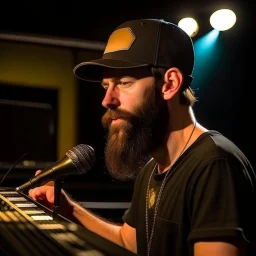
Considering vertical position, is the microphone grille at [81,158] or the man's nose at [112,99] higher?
the man's nose at [112,99]

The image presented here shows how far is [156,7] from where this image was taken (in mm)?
4070

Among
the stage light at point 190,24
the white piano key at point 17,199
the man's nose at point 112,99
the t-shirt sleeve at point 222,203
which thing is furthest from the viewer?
the stage light at point 190,24

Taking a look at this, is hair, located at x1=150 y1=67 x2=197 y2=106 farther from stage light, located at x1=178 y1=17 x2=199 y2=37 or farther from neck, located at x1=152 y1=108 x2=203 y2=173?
stage light, located at x1=178 y1=17 x2=199 y2=37

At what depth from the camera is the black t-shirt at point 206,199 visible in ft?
3.97

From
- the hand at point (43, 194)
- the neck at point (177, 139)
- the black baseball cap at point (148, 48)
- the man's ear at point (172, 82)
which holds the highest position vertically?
the black baseball cap at point (148, 48)

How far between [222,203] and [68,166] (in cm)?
56

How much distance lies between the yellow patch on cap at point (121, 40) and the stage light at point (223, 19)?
2465mm

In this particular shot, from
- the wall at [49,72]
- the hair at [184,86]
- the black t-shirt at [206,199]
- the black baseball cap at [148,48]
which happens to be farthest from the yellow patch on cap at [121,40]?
the wall at [49,72]

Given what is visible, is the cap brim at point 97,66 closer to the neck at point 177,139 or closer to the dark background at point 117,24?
the neck at point 177,139

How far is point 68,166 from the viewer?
4.99ft

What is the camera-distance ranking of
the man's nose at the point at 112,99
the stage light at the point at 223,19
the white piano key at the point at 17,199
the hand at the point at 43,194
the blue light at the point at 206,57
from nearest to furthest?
the white piano key at the point at 17,199 → the man's nose at the point at 112,99 → the hand at the point at 43,194 → the stage light at the point at 223,19 → the blue light at the point at 206,57

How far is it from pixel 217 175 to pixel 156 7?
10.1 feet

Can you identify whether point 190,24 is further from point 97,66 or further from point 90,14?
point 97,66

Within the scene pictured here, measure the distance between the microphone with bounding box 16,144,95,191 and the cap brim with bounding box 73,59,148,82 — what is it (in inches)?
12.1
